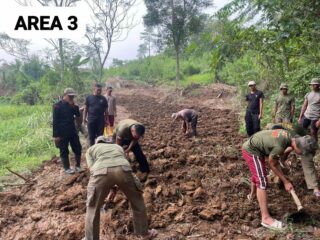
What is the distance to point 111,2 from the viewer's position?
72.3 feet

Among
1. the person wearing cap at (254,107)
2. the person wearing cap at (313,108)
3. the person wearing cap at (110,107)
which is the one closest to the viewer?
the person wearing cap at (313,108)

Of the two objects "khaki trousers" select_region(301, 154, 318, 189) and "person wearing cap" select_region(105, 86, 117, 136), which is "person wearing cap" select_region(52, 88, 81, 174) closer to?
"person wearing cap" select_region(105, 86, 117, 136)

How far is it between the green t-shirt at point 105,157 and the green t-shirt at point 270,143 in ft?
5.13

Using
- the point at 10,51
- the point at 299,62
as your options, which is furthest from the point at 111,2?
the point at 299,62

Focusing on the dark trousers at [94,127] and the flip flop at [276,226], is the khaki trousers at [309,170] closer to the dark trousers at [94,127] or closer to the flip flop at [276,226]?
the flip flop at [276,226]

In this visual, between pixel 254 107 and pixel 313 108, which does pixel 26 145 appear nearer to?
pixel 254 107

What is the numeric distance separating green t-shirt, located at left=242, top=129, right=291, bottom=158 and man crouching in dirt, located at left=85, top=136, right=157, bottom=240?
1498 millimetres

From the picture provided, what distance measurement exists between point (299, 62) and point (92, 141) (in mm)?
6625

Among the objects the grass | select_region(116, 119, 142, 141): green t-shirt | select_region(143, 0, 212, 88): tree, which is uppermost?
select_region(143, 0, 212, 88): tree

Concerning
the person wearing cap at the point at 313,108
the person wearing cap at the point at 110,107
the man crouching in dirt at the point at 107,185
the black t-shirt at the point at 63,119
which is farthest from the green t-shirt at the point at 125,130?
the person wearing cap at the point at 313,108

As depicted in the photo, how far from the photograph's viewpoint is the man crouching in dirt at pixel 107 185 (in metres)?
3.74

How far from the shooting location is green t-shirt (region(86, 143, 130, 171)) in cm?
380

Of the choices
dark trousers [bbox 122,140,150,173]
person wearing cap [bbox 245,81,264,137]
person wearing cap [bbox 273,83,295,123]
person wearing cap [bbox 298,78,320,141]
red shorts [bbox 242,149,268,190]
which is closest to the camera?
red shorts [bbox 242,149,268,190]

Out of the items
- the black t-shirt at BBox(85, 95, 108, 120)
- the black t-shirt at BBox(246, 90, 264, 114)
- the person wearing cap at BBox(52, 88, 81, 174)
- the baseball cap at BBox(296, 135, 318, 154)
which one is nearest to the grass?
the person wearing cap at BBox(52, 88, 81, 174)
